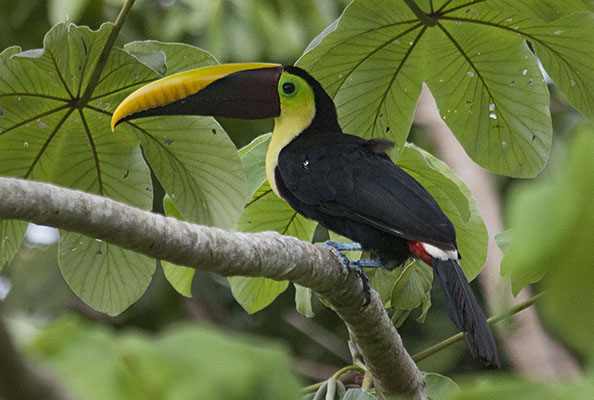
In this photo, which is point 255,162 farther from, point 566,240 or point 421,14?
point 566,240

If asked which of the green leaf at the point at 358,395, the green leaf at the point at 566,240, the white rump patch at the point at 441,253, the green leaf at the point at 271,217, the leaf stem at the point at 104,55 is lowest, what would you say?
the green leaf at the point at 358,395

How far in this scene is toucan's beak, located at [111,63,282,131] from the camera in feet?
6.15

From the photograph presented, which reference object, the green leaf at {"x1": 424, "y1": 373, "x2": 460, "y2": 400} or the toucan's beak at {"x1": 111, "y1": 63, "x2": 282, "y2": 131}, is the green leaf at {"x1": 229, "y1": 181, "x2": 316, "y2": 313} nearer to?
the toucan's beak at {"x1": 111, "y1": 63, "x2": 282, "y2": 131}

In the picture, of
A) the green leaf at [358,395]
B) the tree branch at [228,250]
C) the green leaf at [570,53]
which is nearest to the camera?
the tree branch at [228,250]

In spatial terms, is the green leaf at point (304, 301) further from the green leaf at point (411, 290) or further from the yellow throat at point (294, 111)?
the yellow throat at point (294, 111)

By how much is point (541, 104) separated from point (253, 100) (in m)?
0.89

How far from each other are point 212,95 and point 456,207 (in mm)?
767

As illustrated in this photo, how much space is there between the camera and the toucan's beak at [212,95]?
1.87m

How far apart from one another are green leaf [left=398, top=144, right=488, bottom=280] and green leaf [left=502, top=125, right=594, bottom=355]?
1647 mm

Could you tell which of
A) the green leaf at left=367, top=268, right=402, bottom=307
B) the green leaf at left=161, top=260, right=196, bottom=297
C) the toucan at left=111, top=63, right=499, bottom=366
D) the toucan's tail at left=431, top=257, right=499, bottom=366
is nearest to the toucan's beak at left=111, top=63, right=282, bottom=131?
the toucan at left=111, top=63, right=499, bottom=366

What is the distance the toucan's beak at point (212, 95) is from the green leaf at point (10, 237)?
1.16ft

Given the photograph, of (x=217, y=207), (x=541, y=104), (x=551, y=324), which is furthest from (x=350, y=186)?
(x=551, y=324)

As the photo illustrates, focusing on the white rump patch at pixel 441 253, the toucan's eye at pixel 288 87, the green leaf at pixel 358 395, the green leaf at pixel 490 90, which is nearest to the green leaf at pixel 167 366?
the green leaf at pixel 358 395

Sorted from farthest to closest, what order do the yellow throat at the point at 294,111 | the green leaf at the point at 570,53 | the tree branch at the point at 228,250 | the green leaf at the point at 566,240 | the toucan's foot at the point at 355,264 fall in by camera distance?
the yellow throat at the point at 294,111 < the green leaf at the point at 570,53 < the toucan's foot at the point at 355,264 < the tree branch at the point at 228,250 < the green leaf at the point at 566,240
